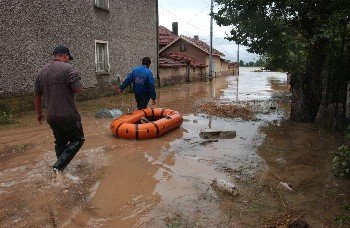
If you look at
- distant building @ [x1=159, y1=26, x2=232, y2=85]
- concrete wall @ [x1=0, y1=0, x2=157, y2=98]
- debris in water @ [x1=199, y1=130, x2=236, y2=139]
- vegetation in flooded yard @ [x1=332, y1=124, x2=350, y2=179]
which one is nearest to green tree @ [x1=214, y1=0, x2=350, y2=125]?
debris in water @ [x1=199, y1=130, x2=236, y2=139]

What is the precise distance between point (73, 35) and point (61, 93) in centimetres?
953

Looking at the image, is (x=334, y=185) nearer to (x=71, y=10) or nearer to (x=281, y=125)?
(x=281, y=125)

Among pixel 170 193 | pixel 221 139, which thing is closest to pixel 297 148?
pixel 221 139

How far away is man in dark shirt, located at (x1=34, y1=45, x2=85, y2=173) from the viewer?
4660 millimetres

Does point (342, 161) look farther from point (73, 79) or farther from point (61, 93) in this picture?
point (61, 93)

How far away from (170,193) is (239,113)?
24.6 feet

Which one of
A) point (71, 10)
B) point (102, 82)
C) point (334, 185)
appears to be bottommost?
point (334, 185)

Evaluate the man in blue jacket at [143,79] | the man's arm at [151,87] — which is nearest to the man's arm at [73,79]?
the man in blue jacket at [143,79]

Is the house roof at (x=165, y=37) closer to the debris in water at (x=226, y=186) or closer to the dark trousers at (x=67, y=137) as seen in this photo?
the dark trousers at (x=67, y=137)

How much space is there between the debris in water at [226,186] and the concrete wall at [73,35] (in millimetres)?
8132

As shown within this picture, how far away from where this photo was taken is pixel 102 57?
15.9m

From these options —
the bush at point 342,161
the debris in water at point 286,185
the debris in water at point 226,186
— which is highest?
the bush at point 342,161

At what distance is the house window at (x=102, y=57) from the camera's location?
15453mm

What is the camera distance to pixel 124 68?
1761 centimetres
